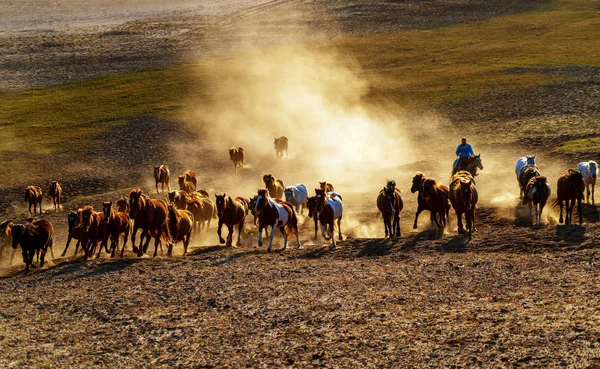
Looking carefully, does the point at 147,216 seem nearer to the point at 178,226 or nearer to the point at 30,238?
the point at 178,226

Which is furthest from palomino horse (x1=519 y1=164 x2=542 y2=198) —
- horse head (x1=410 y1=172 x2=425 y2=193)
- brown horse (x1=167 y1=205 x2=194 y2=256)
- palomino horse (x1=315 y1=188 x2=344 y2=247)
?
brown horse (x1=167 y1=205 x2=194 y2=256)

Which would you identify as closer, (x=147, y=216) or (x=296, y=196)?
(x=147, y=216)

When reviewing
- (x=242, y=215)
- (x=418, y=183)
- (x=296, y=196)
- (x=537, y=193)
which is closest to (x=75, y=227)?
(x=242, y=215)

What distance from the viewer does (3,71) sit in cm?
8694

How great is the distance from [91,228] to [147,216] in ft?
6.21

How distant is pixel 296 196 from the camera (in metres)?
31.0

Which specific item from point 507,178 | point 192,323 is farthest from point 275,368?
point 507,178

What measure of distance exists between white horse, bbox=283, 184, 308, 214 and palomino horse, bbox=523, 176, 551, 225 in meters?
8.72

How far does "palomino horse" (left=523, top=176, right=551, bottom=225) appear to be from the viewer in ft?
84.7

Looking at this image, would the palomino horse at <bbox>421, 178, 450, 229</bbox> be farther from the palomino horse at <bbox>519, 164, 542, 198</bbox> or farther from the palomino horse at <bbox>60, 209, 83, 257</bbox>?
the palomino horse at <bbox>60, 209, 83, 257</bbox>

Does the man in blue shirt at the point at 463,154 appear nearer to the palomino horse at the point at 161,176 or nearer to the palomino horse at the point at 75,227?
the palomino horse at the point at 161,176

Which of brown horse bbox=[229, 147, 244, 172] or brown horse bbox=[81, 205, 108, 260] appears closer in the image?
brown horse bbox=[81, 205, 108, 260]

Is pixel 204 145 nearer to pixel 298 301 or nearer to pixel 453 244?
pixel 453 244

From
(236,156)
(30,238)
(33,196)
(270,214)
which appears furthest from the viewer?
(236,156)
